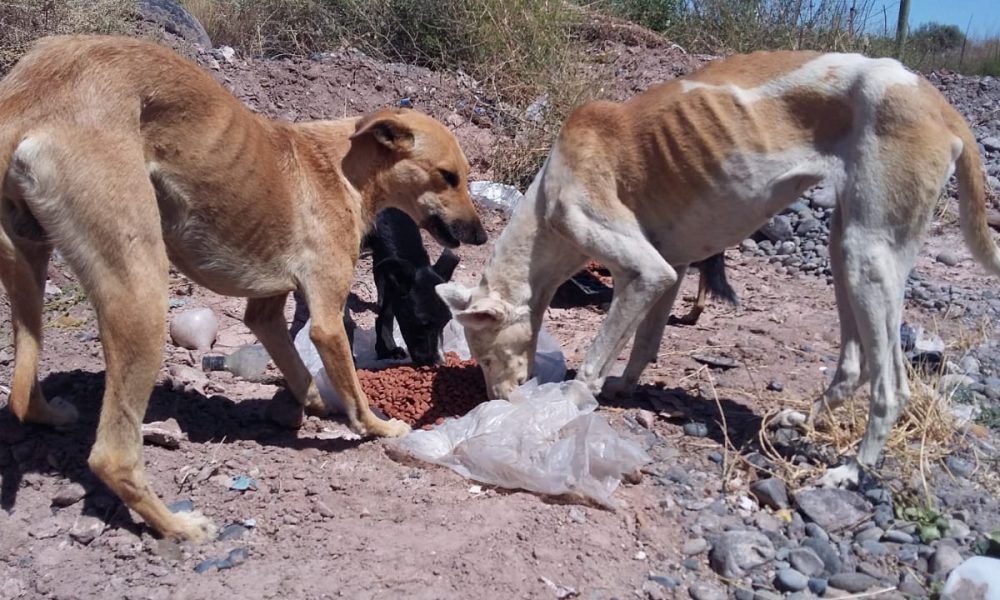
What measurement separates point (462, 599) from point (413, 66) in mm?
7641

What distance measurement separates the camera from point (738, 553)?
3238 millimetres

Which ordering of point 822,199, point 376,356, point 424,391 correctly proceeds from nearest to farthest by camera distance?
point 424,391
point 376,356
point 822,199

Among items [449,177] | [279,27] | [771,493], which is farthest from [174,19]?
[771,493]

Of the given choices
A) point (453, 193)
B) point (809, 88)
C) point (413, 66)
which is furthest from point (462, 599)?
point (413, 66)

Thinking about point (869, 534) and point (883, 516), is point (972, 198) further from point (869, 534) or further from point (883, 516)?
point (869, 534)

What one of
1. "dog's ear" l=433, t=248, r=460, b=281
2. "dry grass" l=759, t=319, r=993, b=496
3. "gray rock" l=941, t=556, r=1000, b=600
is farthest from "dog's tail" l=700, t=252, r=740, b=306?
"gray rock" l=941, t=556, r=1000, b=600

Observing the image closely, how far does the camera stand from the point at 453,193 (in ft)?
14.3

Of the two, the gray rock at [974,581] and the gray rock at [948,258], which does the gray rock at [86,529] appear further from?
the gray rock at [948,258]

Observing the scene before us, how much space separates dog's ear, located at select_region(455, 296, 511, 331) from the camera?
4.46 metres

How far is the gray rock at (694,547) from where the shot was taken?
10.9 feet

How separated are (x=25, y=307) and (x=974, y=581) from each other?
341cm

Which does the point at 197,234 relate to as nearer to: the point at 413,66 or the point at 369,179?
the point at 369,179

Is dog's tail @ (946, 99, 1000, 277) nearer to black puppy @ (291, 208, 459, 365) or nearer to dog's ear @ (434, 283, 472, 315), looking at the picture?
dog's ear @ (434, 283, 472, 315)

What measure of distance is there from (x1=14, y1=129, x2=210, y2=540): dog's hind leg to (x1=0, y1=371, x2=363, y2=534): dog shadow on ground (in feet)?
1.30
